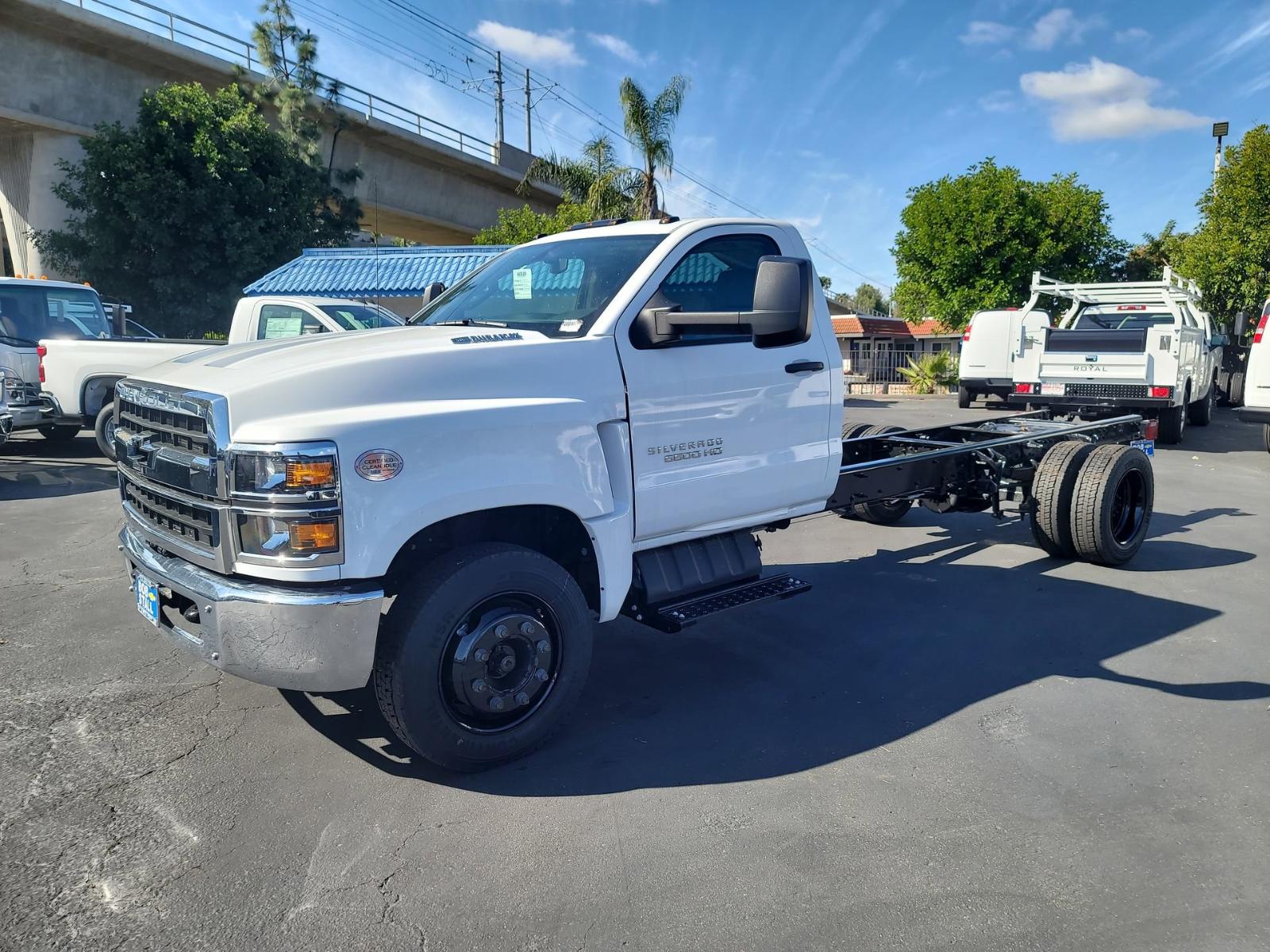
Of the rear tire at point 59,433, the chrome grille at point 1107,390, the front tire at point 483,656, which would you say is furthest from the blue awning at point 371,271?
the front tire at point 483,656

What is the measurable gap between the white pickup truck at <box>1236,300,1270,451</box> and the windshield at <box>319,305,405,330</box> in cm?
1102

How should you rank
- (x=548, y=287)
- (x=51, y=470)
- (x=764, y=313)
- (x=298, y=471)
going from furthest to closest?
1. (x=51, y=470)
2. (x=548, y=287)
3. (x=764, y=313)
4. (x=298, y=471)

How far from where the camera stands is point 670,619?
3986mm

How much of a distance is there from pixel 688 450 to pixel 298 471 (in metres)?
1.72

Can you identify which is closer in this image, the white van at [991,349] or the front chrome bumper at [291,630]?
the front chrome bumper at [291,630]

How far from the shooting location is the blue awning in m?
20.6

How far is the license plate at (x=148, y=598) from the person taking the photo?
3.56 meters

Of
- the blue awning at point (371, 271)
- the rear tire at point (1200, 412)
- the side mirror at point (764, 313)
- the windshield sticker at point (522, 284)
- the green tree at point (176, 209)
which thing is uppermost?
the green tree at point (176, 209)

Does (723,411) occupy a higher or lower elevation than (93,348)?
lower

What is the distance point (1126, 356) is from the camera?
44.5 ft

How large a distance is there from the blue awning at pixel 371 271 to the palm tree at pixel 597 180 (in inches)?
181

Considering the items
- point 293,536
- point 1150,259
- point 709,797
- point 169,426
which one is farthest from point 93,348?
point 1150,259

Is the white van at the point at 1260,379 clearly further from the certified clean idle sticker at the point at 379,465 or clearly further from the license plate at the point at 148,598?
the license plate at the point at 148,598

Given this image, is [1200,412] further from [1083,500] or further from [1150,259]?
[1150,259]
